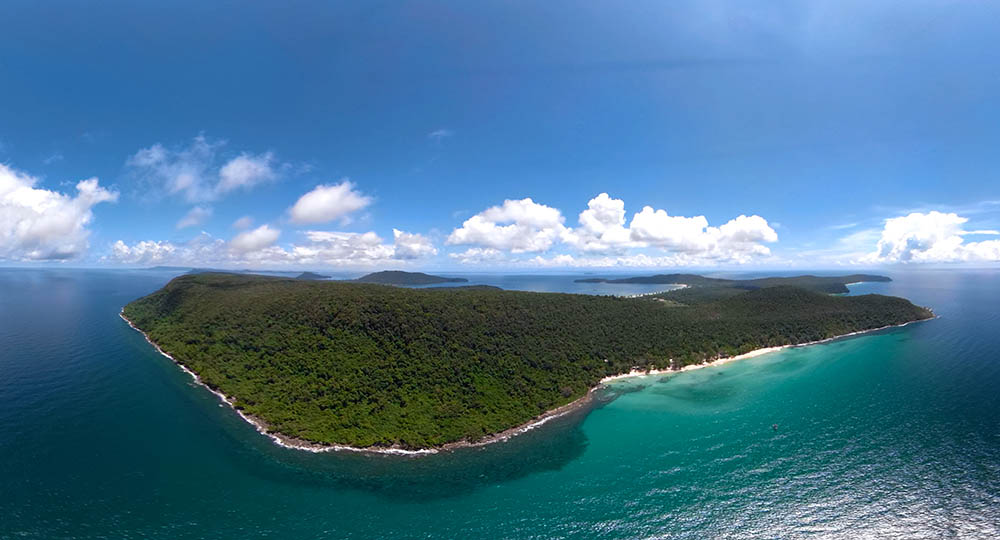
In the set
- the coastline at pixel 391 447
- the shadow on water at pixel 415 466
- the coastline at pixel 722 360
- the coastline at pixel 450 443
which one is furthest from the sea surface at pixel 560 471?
the coastline at pixel 722 360

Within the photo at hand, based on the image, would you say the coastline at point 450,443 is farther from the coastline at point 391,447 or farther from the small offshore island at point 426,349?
the small offshore island at point 426,349

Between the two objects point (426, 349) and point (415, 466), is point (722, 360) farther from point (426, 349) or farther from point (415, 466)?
point (415, 466)

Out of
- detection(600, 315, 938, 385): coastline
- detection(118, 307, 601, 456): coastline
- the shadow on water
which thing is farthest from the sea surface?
detection(600, 315, 938, 385): coastline

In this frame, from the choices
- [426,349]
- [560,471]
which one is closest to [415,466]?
[560,471]

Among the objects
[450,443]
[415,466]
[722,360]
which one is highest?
[722,360]

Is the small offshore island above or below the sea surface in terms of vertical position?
above

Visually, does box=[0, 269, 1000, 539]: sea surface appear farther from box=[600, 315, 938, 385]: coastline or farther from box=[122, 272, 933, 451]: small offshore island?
box=[600, 315, 938, 385]: coastline

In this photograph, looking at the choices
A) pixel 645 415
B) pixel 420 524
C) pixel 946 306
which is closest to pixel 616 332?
pixel 645 415
